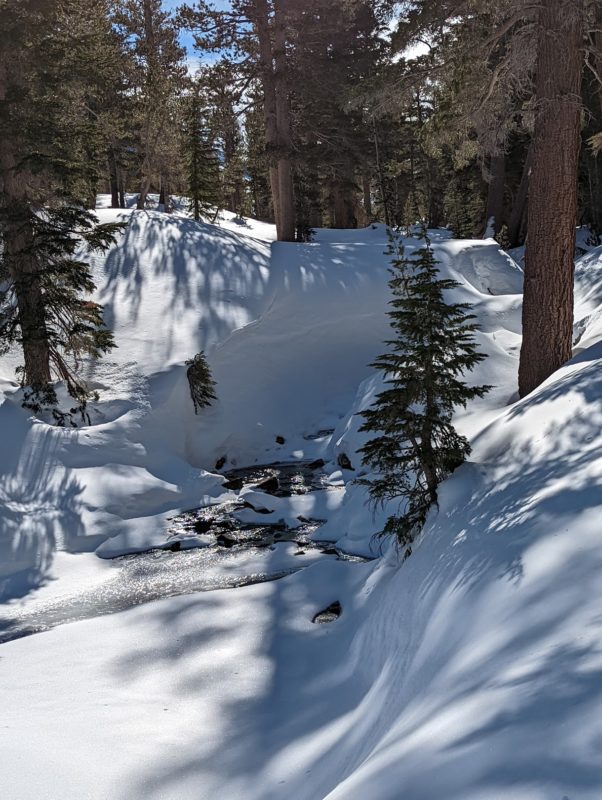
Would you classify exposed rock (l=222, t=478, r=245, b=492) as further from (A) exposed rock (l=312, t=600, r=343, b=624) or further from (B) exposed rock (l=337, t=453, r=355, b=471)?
(A) exposed rock (l=312, t=600, r=343, b=624)

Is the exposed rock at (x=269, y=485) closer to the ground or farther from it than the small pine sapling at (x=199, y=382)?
closer to the ground

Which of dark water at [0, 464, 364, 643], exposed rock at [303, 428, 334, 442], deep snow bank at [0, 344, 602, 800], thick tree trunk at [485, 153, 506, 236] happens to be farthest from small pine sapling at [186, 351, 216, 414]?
thick tree trunk at [485, 153, 506, 236]

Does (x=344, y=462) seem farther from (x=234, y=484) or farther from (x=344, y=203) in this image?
(x=344, y=203)

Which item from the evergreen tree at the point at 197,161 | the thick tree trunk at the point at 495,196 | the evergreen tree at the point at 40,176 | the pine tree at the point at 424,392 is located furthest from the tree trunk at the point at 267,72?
the pine tree at the point at 424,392

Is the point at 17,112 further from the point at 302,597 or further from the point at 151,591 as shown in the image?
the point at 302,597

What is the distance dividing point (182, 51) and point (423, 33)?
86.4 ft

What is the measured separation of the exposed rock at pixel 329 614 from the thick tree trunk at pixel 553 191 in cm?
441

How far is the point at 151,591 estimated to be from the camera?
28.0 ft

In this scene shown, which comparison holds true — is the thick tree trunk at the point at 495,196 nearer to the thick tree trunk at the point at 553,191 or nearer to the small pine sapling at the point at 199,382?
the small pine sapling at the point at 199,382

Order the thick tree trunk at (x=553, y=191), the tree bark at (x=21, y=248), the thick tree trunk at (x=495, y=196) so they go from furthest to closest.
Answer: the thick tree trunk at (x=495, y=196)
the tree bark at (x=21, y=248)
the thick tree trunk at (x=553, y=191)

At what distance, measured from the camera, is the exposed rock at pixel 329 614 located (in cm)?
706

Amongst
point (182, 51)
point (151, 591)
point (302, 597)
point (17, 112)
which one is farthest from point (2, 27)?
point (182, 51)

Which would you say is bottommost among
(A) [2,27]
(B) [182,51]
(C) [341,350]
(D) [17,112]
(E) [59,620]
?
(E) [59,620]

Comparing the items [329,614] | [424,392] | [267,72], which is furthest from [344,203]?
[329,614]
